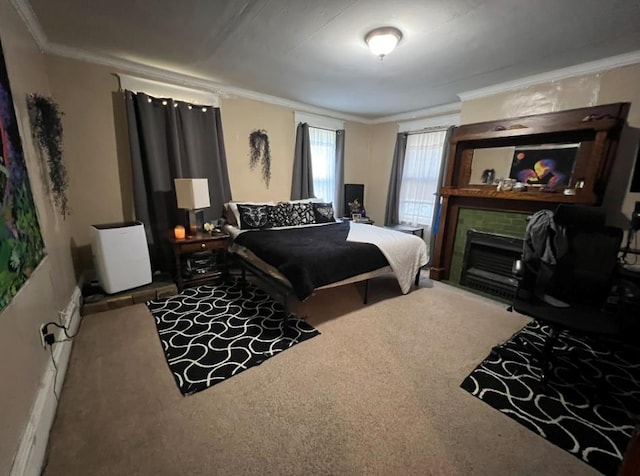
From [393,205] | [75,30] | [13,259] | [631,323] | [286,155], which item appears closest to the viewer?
[13,259]

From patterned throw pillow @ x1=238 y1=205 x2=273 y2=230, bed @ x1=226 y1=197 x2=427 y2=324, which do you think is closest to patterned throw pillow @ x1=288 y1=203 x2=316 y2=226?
bed @ x1=226 y1=197 x2=427 y2=324

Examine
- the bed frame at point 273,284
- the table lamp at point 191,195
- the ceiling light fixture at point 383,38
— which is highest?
the ceiling light fixture at point 383,38

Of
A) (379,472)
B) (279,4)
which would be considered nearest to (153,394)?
(379,472)

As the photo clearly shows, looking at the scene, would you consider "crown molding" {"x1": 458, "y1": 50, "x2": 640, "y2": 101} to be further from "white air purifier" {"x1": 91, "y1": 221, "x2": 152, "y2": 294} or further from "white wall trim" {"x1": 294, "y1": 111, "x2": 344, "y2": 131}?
"white air purifier" {"x1": 91, "y1": 221, "x2": 152, "y2": 294}

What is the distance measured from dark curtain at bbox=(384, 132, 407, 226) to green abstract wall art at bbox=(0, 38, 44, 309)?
4624 millimetres

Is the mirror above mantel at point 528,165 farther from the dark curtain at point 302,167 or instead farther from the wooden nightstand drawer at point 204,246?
the wooden nightstand drawer at point 204,246

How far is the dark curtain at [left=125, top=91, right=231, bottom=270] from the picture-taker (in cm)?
299

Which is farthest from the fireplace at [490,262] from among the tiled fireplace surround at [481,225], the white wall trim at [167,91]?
the white wall trim at [167,91]

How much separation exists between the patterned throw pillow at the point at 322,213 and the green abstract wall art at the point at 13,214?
2.96 metres

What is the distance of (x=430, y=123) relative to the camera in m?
4.32

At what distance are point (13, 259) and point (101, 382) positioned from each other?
971 millimetres

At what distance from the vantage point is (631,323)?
160 centimetres

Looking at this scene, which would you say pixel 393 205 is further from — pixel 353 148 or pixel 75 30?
pixel 75 30

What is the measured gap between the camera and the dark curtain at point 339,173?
190 inches
